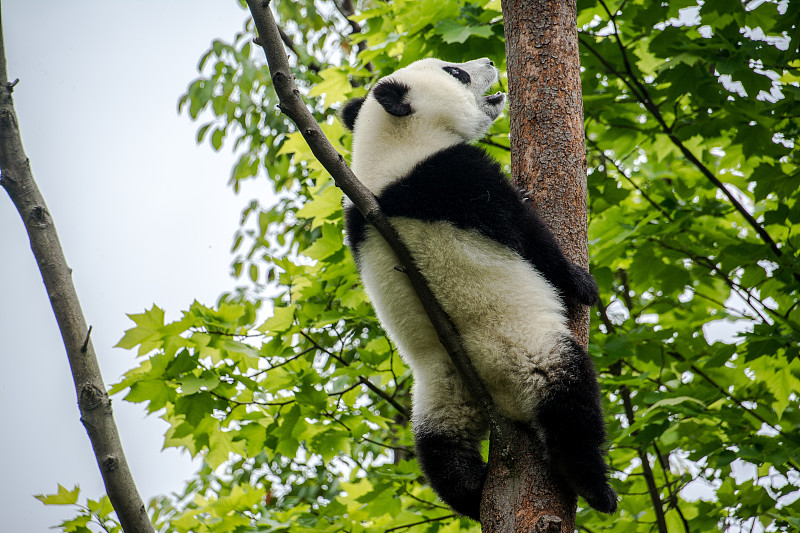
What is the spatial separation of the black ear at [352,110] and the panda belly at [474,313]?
1095 millimetres

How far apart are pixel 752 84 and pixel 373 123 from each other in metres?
2.18

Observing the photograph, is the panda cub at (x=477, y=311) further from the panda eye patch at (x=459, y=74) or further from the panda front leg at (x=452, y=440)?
the panda eye patch at (x=459, y=74)

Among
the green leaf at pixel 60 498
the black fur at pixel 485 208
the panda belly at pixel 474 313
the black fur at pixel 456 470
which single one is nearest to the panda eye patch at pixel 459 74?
the black fur at pixel 485 208

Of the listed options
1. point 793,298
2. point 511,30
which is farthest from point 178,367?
point 793,298

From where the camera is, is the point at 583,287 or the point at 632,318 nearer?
the point at 583,287

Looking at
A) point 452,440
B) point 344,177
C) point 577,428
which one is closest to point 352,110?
point 344,177

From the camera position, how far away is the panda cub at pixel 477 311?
2383 millimetres

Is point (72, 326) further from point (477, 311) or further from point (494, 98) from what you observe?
point (494, 98)

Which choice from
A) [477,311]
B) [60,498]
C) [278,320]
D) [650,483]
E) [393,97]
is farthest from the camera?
[650,483]

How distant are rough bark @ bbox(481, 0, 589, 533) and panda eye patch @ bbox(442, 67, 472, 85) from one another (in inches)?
20.3

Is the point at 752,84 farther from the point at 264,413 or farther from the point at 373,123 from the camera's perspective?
the point at 264,413

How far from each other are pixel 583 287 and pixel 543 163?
56cm

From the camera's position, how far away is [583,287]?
261 centimetres

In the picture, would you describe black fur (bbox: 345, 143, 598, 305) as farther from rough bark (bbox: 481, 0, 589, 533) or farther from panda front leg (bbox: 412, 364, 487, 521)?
panda front leg (bbox: 412, 364, 487, 521)
